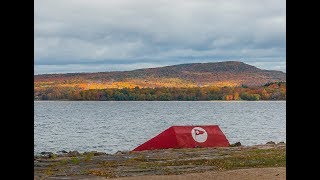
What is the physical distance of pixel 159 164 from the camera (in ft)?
49.7

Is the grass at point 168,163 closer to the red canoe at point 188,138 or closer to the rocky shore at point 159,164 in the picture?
the rocky shore at point 159,164

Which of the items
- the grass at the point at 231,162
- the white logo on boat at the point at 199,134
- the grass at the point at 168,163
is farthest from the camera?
the white logo on boat at the point at 199,134

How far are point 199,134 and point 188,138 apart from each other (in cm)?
70

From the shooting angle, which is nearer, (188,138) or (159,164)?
(159,164)

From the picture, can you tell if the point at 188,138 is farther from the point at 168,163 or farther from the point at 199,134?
the point at 168,163

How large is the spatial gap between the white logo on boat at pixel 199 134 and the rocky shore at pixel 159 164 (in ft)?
4.62

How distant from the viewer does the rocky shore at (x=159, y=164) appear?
1325 centimetres

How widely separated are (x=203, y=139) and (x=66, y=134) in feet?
109

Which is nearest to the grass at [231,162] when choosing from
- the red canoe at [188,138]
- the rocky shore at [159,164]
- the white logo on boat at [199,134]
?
the rocky shore at [159,164]

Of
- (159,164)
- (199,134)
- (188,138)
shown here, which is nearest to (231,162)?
(159,164)
